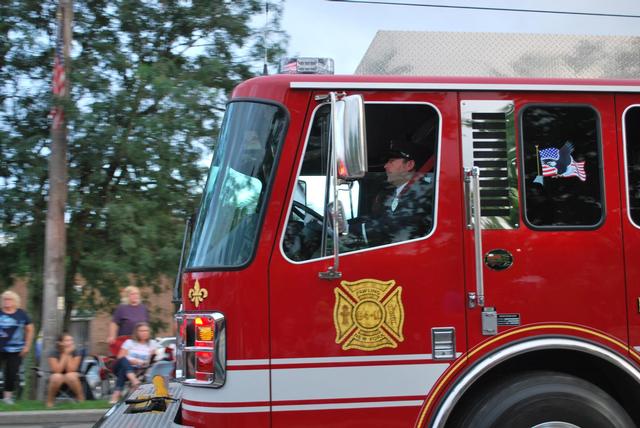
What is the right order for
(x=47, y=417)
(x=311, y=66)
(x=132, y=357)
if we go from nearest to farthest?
(x=311, y=66) < (x=47, y=417) < (x=132, y=357)

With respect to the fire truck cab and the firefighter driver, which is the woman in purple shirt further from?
the firefighter driver

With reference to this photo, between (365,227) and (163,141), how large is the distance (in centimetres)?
640

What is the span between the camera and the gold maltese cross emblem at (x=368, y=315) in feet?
10.8

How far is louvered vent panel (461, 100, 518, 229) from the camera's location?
3.49 metres

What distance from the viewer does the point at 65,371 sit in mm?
8211

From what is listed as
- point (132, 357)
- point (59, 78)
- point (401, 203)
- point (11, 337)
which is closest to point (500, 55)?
A: point (401, 203)

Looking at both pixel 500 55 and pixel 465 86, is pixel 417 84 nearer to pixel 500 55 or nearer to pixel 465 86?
pixel 465 86

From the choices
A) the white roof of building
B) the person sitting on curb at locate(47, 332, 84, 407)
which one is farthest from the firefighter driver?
the person sitting on curb at locate(47, 332, 84, 407)

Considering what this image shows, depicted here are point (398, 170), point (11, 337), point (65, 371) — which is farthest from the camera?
point (11, 337)

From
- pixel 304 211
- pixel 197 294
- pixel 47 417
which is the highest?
pixel 304 211

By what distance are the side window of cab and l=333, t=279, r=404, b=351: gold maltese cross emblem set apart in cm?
22

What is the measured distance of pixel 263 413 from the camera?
10.6 feet

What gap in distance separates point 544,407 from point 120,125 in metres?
7.66

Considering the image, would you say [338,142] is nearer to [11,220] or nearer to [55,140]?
[55,140]
